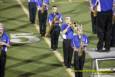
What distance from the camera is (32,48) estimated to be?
18281 mm

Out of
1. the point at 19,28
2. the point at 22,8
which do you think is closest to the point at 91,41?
the point at 19,28

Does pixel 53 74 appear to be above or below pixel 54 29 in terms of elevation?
below

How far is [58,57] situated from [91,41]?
2.57 m

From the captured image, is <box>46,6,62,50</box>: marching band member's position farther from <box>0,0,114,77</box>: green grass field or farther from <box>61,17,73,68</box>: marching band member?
<box>61,17,73,68</box>: marching band member

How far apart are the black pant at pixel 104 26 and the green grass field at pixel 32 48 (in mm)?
1247

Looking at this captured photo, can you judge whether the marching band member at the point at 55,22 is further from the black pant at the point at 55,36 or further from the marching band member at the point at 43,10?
the marching band member at the point at 43,10

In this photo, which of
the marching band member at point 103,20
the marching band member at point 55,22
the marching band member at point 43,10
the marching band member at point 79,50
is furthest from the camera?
the marching band member at point 43,10

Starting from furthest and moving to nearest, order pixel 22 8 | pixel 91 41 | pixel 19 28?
pixel 22 8, pixel 19 28, pixel 91 41

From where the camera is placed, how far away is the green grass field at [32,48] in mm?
15344

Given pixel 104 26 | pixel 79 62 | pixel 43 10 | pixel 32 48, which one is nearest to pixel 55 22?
pixel 32 48

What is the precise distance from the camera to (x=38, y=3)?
19406 mm

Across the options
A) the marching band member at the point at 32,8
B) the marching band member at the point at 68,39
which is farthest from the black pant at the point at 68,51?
the marching band member at the point at 32,8

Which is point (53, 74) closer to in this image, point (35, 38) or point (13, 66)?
point (13, 66)

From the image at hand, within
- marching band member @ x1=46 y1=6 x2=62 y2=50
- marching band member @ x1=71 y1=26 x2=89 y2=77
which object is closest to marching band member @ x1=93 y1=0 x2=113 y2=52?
marching band member @ x1=71 y1=26 x2=89 y2=77
